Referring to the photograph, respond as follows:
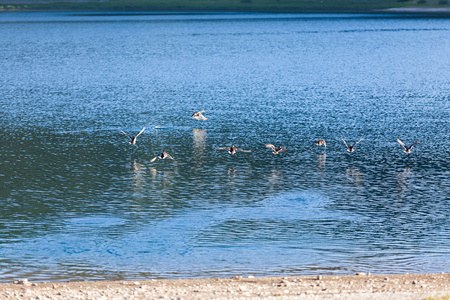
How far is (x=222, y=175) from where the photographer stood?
1266 inches

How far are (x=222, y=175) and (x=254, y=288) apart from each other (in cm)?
1489

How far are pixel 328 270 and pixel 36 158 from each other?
781 inches

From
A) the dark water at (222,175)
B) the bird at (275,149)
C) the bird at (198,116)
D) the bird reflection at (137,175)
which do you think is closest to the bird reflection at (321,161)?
the dark water at (222,175)

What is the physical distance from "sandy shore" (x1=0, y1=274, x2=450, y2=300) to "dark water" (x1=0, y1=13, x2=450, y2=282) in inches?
54.3

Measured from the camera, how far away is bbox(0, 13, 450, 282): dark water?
71.6 feet

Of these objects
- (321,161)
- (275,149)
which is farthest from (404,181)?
(275,149)

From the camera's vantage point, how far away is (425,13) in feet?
655

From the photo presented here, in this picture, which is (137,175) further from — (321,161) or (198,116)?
(198,116)

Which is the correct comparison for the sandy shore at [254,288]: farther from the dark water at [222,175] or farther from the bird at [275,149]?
the bird at [275,149]

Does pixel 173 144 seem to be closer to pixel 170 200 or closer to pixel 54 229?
pixel 170 200

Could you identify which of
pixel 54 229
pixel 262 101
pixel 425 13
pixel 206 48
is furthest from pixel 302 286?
pixel 425 13

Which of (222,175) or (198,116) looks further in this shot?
(198,116)

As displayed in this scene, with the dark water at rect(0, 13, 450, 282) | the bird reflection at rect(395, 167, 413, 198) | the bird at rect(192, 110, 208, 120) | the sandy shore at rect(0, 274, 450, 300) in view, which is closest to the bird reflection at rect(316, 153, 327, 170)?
the dark water at rect(0, 13, 450, 282)

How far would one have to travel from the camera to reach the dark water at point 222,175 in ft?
71.6
